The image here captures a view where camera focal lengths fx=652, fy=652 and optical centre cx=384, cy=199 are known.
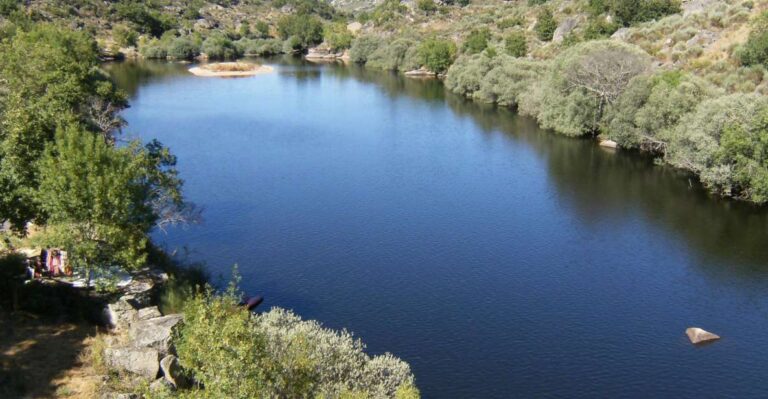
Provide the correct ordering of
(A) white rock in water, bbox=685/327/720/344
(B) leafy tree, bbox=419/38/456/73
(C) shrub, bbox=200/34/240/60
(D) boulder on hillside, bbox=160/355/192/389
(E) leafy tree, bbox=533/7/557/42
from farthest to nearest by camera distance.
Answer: (C) shrub, bbox=200/34/240/60
(B) leafy tree, bbox=419/38/456/73
(E) leafy tree, bbox=533/7/557/42
(A) white rock in water, bbox=685/327/720/344
(D) boulder on hillside, bbox=160/355/192/389

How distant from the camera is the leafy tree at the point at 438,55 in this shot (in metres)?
125

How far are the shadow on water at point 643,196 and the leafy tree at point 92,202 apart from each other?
31.9 metres

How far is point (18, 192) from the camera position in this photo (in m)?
27.6

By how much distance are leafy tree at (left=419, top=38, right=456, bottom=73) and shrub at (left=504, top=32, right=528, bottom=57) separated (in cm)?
1416

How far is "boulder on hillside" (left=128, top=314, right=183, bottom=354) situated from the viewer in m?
23.0

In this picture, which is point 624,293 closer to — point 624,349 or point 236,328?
point 624,349

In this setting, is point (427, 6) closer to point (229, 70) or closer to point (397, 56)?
point (397, 56)

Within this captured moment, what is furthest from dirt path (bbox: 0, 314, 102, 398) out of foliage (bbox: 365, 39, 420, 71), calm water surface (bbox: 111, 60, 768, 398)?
foliage (bbox: 365, 39, 420, 71)

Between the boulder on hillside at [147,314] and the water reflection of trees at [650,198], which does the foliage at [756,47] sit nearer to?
the water reflection of trees at [650,198]

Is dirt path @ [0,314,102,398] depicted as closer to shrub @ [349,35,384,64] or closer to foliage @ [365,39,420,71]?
foliage @ [365,39,420,71]

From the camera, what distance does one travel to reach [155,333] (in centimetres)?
2356

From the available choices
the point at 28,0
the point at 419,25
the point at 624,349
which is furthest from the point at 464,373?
the point at 28,0

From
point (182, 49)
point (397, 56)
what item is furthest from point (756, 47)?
point (182, 49)

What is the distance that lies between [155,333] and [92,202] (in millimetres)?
7362
